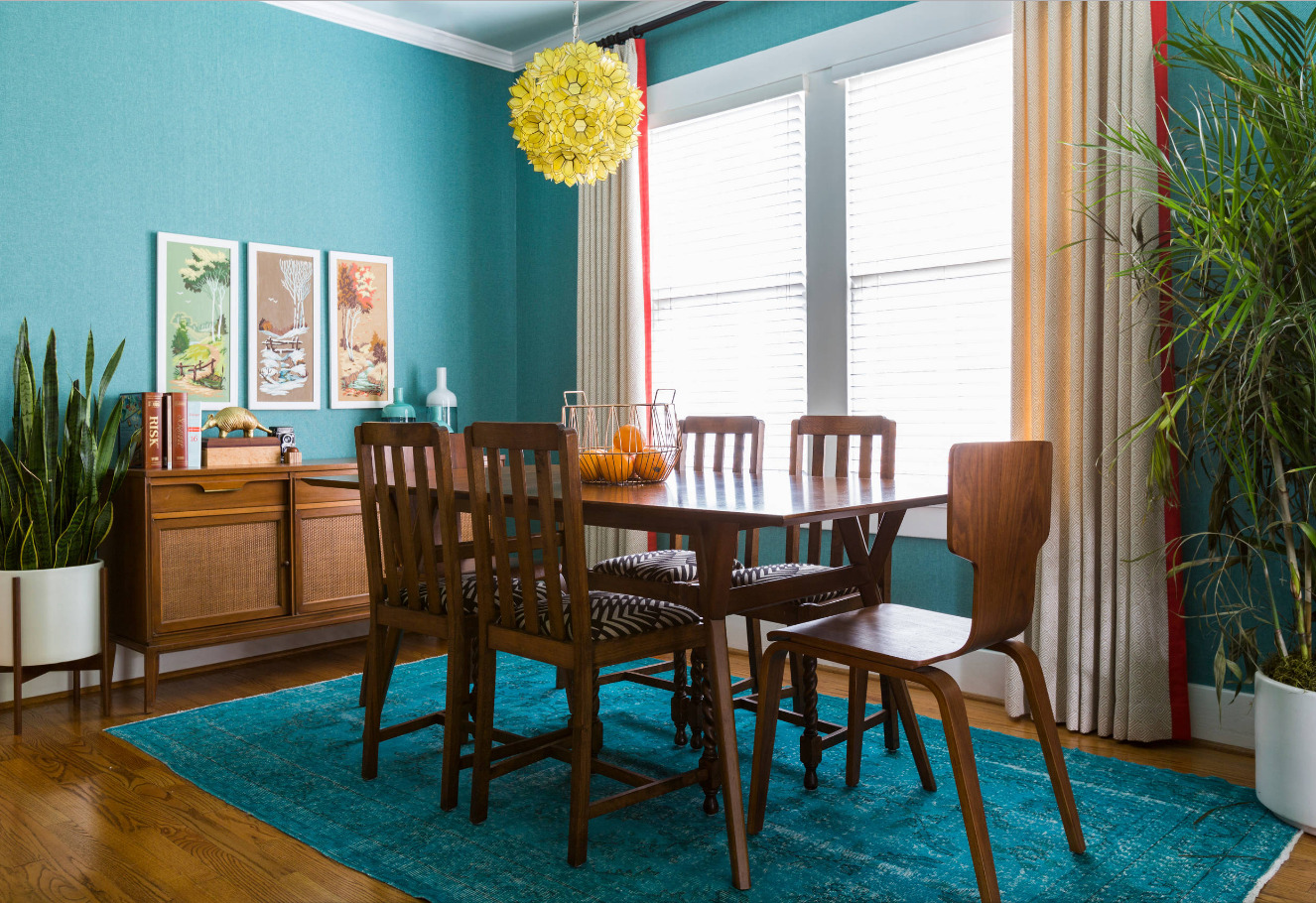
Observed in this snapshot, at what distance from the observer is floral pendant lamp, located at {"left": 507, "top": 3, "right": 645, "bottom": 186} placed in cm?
258

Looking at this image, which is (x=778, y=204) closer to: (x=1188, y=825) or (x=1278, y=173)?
(x=1278, y=173)

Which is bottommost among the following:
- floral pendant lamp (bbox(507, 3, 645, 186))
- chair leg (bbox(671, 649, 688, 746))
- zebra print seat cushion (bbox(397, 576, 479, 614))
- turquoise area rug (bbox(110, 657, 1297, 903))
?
turquoise area rug (bbox(110, 657, 1297, 903))

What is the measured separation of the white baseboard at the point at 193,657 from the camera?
3.56 metres

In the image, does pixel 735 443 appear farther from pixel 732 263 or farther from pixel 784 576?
pixel 732 263

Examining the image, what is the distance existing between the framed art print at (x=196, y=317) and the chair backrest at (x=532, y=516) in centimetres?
205

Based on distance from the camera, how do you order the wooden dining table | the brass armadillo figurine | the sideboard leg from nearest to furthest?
the wooden dining table, the sideboard leg, the brass armadillo figurine

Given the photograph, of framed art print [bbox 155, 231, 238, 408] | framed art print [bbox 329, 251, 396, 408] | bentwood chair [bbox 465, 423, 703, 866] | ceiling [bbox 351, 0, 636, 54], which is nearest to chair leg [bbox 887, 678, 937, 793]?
bentwood chair [bbox 465, 423, 703, 866]

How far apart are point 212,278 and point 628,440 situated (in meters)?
2.34

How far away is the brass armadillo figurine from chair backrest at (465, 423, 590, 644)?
6.50ft

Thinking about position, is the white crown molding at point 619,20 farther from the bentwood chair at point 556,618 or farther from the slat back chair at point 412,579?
the bentwood chair at point 556,618

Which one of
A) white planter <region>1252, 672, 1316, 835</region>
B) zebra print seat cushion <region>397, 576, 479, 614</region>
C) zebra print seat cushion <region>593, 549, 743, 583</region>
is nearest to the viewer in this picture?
white planter <region>1252, 672, 1316, 835</region>

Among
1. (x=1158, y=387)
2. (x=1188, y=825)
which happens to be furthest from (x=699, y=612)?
(x=1158, y=387)

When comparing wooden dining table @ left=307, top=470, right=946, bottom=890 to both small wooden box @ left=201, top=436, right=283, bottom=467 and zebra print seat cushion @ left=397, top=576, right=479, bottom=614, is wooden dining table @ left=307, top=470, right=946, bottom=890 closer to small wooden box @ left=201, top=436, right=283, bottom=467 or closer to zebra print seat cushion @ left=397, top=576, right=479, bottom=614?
zebra print seat cushion @ left=397, top=576, right=479, bottom=614

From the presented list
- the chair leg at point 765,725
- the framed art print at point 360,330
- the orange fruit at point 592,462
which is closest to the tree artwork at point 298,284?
the framed art print at point 360,330
